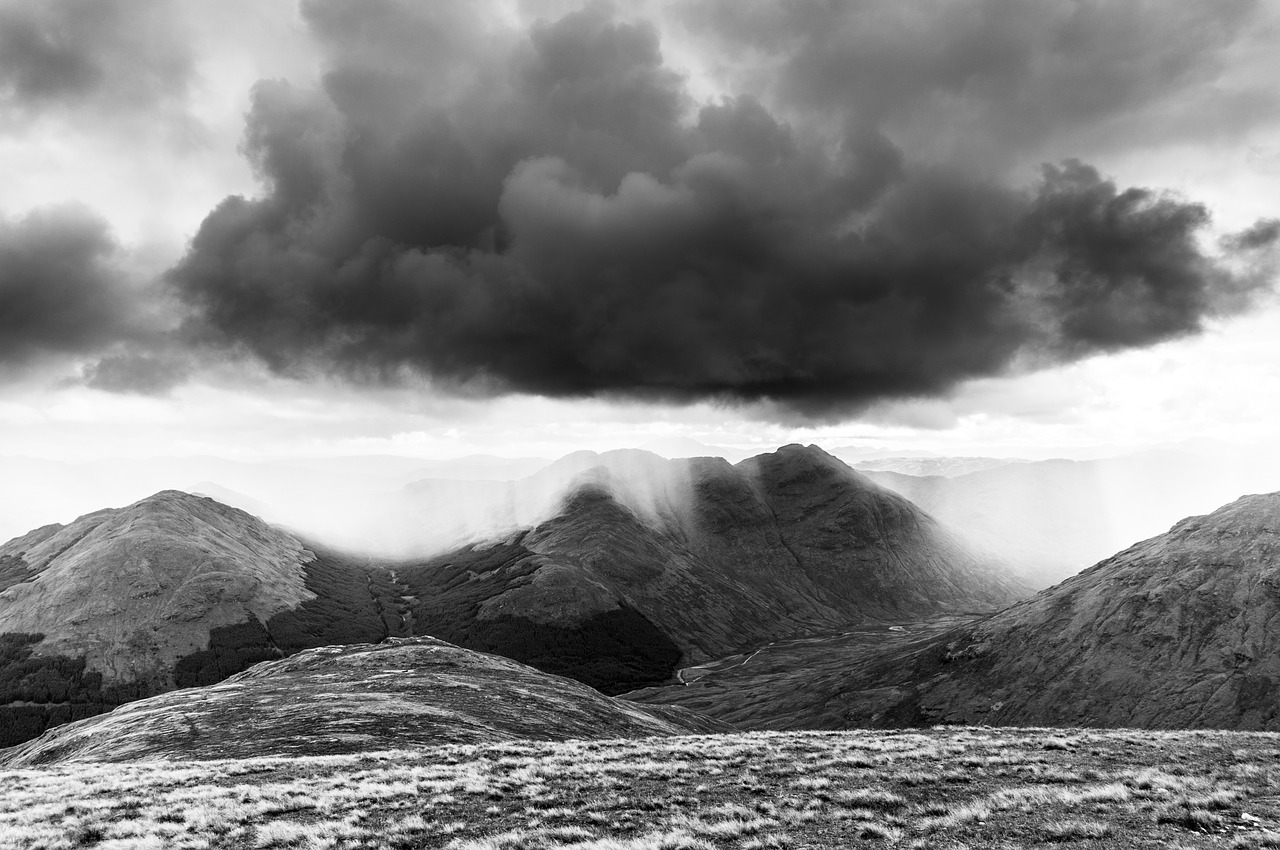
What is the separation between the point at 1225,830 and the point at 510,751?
33.6 meters


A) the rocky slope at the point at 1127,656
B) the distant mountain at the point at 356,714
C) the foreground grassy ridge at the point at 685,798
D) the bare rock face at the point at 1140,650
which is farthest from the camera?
the rocky slope at the point at 1127,656

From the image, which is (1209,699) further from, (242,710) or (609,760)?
(242,710)

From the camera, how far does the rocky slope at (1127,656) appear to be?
130 metres

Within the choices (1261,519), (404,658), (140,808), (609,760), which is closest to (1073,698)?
(1261,519)

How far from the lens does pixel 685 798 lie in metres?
25.2

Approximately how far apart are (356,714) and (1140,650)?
16711 cm

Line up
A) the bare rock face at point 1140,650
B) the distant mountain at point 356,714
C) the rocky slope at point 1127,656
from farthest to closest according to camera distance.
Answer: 1. the rocky slope at point 1127,656
2. the bare rock face at point 1140,650
3. the distant mountain at point 356,714

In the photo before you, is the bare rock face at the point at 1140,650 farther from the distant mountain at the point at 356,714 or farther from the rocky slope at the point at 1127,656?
the distant mountain at the point at 356,714

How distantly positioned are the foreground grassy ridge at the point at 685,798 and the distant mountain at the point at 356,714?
11855mm

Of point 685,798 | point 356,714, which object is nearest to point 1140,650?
point 356,714

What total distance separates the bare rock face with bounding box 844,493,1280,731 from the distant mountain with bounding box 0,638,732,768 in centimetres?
9603

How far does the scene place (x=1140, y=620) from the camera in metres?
151

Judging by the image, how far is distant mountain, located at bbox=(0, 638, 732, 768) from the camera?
161 ft

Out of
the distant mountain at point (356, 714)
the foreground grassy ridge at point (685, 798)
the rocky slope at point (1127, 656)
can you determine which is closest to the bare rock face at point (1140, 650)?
the rocky slope at point (1127, 656)
